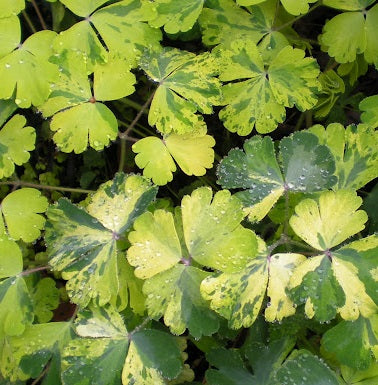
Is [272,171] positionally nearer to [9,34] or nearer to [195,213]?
[195,213]

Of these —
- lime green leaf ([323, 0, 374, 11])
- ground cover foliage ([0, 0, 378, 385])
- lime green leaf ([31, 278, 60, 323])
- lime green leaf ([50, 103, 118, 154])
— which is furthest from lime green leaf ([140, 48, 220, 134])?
lime green leaf ([31, 278, 60, 323])

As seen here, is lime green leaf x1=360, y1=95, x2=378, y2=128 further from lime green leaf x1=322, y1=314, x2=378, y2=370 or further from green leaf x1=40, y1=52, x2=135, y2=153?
green leaf x1=40, y1=52, x2=135, y2=153

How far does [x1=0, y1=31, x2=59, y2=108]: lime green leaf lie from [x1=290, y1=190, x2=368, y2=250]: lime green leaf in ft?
2.75

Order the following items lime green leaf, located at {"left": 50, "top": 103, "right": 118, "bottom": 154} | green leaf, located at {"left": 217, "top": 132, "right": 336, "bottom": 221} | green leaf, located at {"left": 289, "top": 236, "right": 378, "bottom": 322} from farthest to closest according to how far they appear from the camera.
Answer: lime green leaf, located at {"left": 50, "top": 103, "right": 118, "bottom": 154} → green leaf, located at {"left": 217, "top": 132, "right": 336, "bottom": 221} → green leaf, located at {"left": 289, "top": 236, "right": 378, "bottom": 322}

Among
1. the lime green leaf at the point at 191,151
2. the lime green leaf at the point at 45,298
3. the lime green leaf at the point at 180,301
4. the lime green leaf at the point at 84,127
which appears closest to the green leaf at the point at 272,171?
the lime green leaf at the point at 191,151

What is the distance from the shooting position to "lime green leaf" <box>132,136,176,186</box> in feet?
5.03

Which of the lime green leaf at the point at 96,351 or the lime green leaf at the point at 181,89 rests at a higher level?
the lime green leaf at the point at 181,89

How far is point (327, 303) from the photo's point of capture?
1311mm

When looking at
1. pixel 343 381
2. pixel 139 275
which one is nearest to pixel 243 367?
pixel 343 381

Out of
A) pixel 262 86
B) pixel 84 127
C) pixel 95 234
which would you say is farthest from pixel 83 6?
pixel 95 234

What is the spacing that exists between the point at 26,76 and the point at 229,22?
2.27ft

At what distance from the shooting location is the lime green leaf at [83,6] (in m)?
1.57

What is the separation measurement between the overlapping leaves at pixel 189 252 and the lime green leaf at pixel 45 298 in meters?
0.51

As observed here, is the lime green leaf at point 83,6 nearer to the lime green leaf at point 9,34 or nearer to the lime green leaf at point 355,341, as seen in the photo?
the lime green leaf at point 9,34
